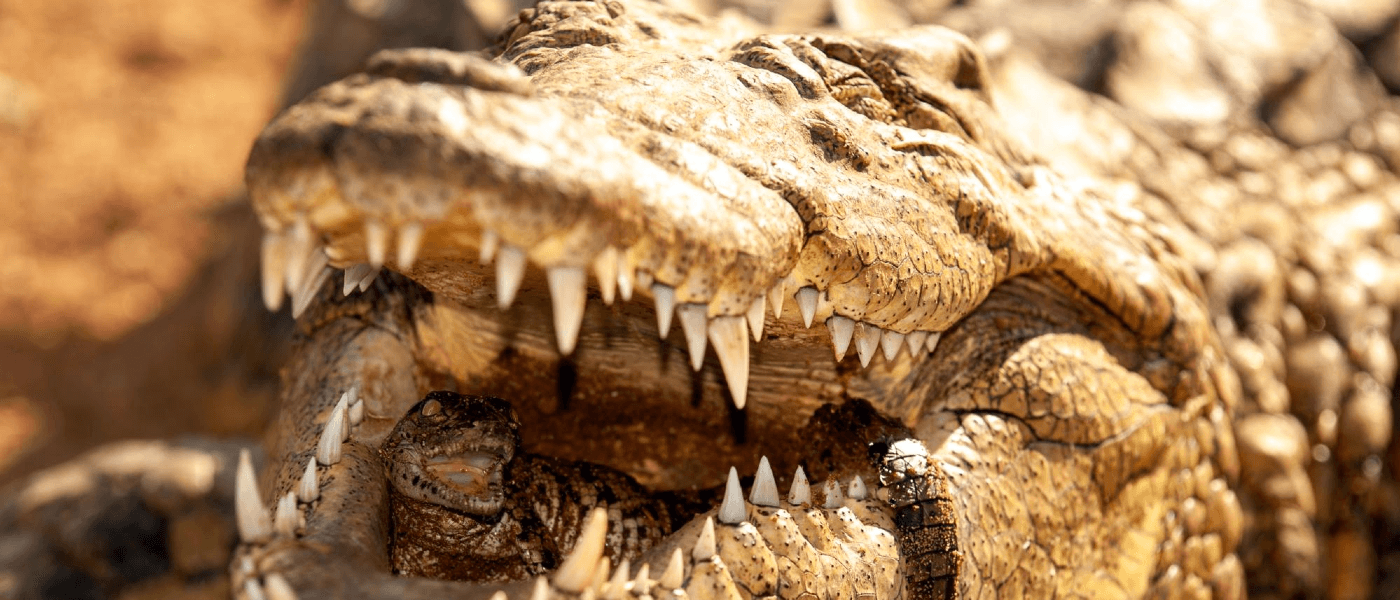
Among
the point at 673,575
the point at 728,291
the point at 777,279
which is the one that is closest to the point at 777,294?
the point at 777,279

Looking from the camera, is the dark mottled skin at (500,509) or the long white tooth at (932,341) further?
the long white tooth at (932,341)

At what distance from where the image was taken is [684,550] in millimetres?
1854

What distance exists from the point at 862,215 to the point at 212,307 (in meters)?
3.75

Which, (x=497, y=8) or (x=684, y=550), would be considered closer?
(x=684, y=550)

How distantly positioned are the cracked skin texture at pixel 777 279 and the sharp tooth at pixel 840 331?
0.04 m

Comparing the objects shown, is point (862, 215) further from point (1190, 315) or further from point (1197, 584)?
point (1197, 584)

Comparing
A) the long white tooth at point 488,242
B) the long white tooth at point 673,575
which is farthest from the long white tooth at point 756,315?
the long white tooth at point 488,242

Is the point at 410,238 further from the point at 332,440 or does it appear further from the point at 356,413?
the point at 356,413

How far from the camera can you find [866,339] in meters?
2.16

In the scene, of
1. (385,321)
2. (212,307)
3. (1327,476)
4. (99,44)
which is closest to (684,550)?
(385,321)

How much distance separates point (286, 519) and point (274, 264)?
448 millimetres

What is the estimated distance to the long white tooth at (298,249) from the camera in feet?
5.02

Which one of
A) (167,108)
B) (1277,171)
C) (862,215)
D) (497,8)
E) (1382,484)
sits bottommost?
(167,108)

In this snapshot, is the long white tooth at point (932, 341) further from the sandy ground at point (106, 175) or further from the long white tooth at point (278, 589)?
the sandy ground at point (106, 175)
